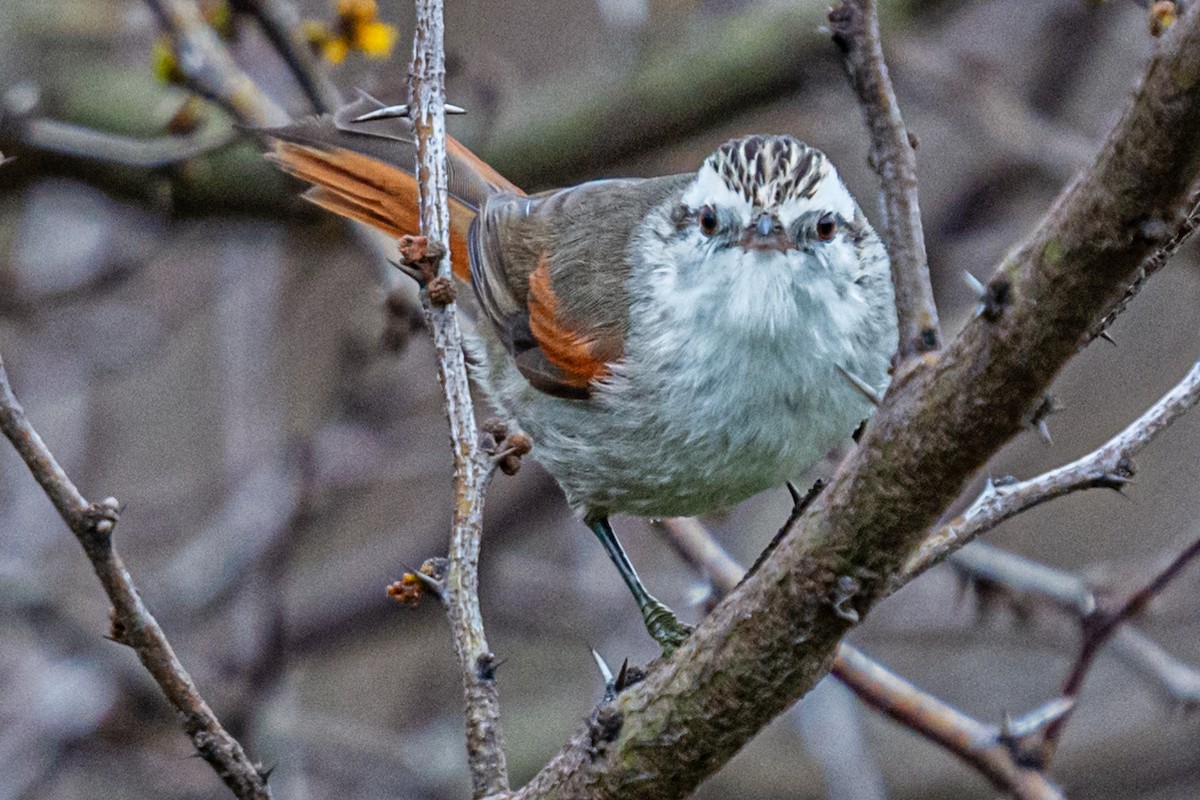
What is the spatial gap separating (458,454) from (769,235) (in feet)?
3.94

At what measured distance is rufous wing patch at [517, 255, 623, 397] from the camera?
12.5ft

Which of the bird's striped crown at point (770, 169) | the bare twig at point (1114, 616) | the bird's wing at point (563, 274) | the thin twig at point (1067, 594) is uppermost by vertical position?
the bird's wing at point (563, 274)

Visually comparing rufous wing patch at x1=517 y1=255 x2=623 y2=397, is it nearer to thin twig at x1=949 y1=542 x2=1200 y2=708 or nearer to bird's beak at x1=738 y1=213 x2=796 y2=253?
bird's beak at x1=738 y1=213 x2=796 y2=253

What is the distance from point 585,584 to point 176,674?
359cm

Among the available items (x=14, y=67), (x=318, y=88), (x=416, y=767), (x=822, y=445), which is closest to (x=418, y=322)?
(x=318, y=88)

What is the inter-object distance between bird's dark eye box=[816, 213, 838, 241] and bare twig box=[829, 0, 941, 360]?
4.59 ft

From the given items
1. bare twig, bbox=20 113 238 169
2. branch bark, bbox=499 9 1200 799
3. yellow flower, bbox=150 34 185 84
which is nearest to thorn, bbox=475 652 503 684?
branch bark, bbox=499 9 1200 799

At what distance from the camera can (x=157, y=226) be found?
19.9 ft

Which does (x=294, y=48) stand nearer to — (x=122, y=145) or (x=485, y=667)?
(x=122, y=145)

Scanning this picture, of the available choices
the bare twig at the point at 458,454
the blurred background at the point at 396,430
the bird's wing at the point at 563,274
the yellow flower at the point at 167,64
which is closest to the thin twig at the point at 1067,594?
the blurred background at the point at 396,430

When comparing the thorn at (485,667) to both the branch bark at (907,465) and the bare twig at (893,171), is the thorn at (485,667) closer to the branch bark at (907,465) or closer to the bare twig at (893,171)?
the branch bark at (907,465)

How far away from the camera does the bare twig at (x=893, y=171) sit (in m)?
1.89

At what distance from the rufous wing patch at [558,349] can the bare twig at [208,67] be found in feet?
3.91

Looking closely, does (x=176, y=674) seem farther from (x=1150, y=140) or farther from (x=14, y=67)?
(x=14, y=67)
